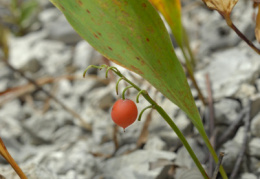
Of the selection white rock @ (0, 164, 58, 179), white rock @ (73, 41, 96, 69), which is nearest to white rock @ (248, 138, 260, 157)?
white rock @ (0, 164, 58, 179)

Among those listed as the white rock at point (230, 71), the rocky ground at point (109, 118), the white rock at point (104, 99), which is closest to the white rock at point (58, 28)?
the rocky ground at point (109, 118)

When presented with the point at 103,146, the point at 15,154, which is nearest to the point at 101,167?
the point at 103,146

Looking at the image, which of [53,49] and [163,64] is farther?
[53,49]

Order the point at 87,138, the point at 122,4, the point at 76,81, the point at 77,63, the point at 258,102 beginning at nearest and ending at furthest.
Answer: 1. the point at 122,4
2. the point at 258,102
3. the point at 87,138
4. the point at 76,81
5. the point at 77,63

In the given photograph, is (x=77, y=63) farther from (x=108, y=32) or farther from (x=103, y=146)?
(x=108, y=32)

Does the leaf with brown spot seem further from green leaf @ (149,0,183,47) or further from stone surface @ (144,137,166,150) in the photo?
stone surface @ (144,137,166,150)

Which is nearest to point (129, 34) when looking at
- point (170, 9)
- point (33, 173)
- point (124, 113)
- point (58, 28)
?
point (124, 113)
